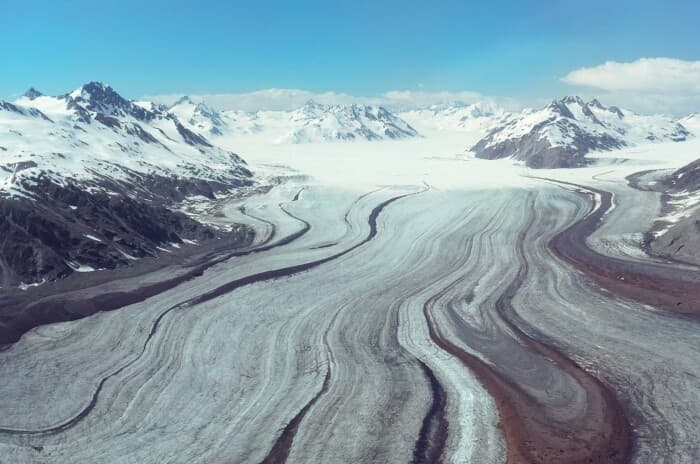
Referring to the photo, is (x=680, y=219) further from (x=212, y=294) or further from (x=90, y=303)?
(x=90, y=303)

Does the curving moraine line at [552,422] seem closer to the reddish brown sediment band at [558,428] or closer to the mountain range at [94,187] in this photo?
the reddish brown sediment band at [558,428]

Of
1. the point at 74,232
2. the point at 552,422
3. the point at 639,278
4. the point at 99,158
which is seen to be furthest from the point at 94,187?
the point at 552,422

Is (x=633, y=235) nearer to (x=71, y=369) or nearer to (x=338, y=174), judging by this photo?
(x=71, y=369)

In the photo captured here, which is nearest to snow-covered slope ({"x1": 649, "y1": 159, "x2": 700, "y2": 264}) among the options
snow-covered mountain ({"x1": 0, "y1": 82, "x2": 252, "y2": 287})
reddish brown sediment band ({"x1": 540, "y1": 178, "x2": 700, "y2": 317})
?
reddish brown sediment band ({"x1": 540, "y1": 178, "x2": 700, "y2": 317})

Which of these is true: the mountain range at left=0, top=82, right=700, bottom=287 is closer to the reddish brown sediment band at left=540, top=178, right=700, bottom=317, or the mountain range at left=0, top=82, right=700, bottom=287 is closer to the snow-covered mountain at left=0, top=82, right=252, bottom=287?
the snow-covered mountain at left=0, top=82, right=252, bottom=287

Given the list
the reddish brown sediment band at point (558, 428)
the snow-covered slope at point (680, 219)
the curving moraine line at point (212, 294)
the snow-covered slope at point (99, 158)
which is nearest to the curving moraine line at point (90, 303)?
the curving moraine line at point (212, 294)

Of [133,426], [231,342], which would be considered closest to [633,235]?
[231,342]
